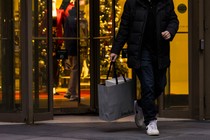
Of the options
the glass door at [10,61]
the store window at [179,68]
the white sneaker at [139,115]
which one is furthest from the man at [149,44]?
the glass door at [10,61]

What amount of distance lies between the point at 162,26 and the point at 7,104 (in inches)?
122

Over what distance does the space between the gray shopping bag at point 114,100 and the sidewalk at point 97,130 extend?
26 cm

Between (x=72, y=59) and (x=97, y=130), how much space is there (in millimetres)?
2684

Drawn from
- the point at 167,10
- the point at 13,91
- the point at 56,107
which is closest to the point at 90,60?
the point at 56,107

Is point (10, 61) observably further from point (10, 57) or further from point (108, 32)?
point (108, 32)

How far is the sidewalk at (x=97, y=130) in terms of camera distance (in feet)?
25.5

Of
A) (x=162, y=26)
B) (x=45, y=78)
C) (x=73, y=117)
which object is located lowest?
(x=73, y=117)

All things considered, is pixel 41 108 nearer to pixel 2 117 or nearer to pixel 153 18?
pixel 2 117

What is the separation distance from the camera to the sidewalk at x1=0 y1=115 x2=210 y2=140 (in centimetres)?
779

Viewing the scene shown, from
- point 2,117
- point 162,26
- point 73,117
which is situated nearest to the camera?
point 162,26

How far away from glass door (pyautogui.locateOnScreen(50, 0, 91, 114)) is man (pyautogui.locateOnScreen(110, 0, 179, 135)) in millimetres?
2982

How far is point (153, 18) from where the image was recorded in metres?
7.92

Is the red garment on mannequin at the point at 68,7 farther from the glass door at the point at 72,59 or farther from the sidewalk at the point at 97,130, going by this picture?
the sidewalk at the point at 97,130

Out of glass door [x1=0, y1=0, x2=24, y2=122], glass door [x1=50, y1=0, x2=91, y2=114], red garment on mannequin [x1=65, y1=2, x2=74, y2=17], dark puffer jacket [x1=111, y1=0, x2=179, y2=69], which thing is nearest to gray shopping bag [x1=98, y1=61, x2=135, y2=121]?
dark puffer jacket [x1=111, y1=0, x2=179, y2=69]
